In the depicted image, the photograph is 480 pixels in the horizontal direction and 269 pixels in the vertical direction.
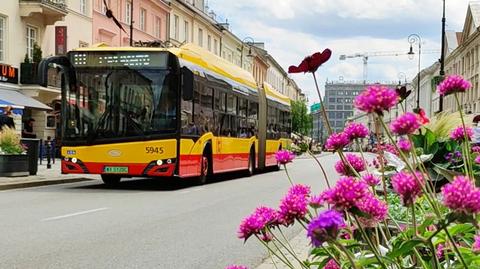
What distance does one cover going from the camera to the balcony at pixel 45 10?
2998 cm

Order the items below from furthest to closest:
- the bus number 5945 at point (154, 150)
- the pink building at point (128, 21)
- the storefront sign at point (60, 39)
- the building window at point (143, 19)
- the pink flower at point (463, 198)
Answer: the building window at point (143, 19)
the pink building at point (128, 21)
the storefront sign at point (60, 39)
the bus number 5945 at point (154, 150)
the pink flower at point (463, 198)

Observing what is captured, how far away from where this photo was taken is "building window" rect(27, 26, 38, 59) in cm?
3073

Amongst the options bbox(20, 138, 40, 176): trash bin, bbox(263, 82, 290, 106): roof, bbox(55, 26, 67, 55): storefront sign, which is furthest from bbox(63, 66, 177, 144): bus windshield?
bbox(55, 26, 67, 55): storefront sign

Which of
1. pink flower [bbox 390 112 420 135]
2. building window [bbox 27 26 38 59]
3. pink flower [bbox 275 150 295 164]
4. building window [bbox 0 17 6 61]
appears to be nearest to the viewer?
pink flower [bbox 390 112 420 135]

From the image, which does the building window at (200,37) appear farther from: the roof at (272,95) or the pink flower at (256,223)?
the pink flower at (256,223)

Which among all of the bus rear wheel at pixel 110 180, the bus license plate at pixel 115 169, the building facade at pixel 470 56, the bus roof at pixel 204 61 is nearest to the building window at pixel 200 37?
the building facade at pixel 470 56

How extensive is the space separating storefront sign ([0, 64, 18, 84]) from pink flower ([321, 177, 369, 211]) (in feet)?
92.5

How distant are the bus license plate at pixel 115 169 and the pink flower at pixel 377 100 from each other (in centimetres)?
1371

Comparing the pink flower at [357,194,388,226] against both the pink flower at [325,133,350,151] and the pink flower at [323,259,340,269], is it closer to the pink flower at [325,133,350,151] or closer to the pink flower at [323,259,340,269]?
the pink flower at [323,259,340,269]

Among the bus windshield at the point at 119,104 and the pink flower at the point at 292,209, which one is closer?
the pink flower at the point at 292,209

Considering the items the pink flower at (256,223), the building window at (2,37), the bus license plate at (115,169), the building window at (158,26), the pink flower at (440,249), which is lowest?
the bus license plate at (115,169)

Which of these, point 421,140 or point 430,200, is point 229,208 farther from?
point 430,200

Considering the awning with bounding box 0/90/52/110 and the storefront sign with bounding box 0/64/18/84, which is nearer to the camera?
the awning with bounding box 0/90/52/110

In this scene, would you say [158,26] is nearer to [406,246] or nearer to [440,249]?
[440,249]
